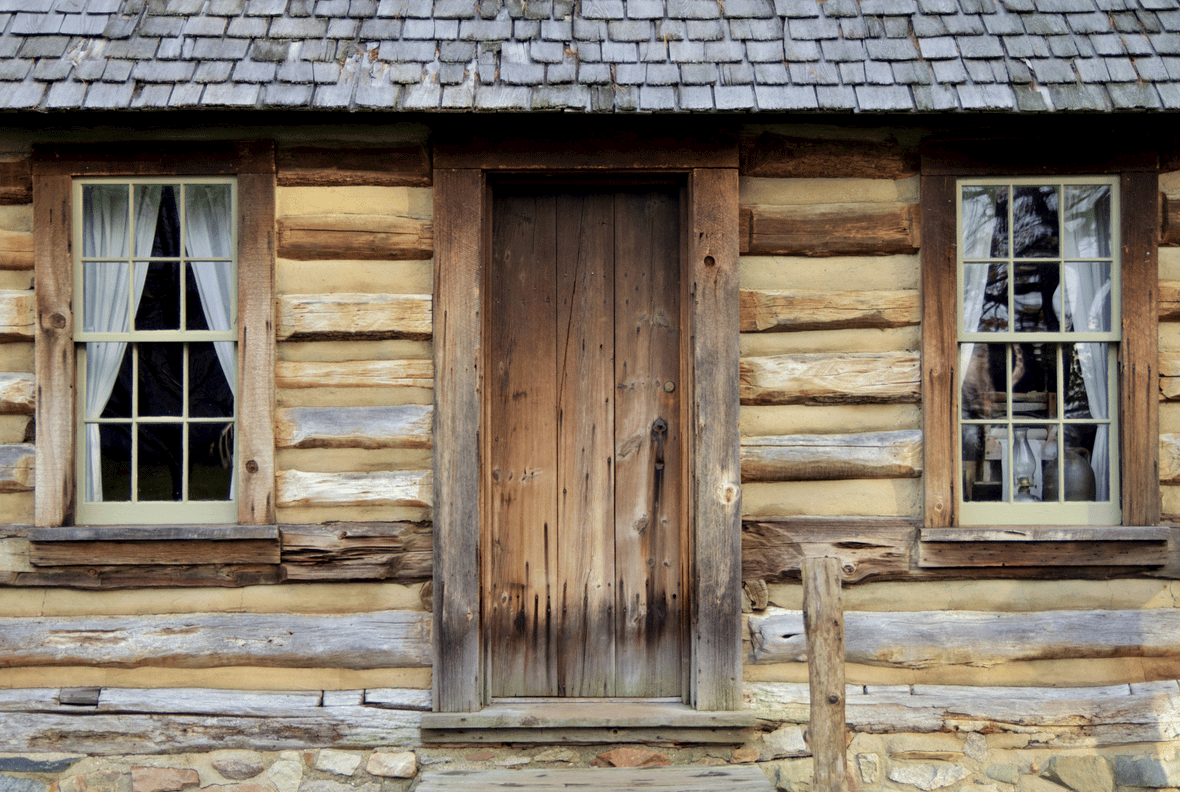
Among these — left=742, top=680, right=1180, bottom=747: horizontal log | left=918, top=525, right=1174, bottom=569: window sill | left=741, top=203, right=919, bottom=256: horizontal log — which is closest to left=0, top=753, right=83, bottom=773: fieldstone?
left=742, top=680, right=1180, bottom=747: horizontal log

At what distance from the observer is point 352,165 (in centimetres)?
371

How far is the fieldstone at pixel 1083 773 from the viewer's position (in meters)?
3.61

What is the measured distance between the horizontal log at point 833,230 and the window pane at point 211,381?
2539 millimetres

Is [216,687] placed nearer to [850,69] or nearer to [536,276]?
[536,276]

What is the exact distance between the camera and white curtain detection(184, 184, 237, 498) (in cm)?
377

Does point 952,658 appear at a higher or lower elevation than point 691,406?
lower

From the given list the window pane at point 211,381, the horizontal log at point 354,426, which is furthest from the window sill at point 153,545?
the window pane at point 211,381

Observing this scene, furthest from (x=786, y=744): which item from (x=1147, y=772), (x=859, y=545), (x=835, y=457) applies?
(x=1147, y=772)

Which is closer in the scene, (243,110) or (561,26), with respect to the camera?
(243,110)

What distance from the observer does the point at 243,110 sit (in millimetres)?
3367

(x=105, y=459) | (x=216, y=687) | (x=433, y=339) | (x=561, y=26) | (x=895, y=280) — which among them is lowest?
(x=216, y=687)

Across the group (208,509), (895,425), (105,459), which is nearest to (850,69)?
(895,425)

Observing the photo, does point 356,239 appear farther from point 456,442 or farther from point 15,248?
point 15,248

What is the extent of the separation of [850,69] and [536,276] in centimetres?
169
